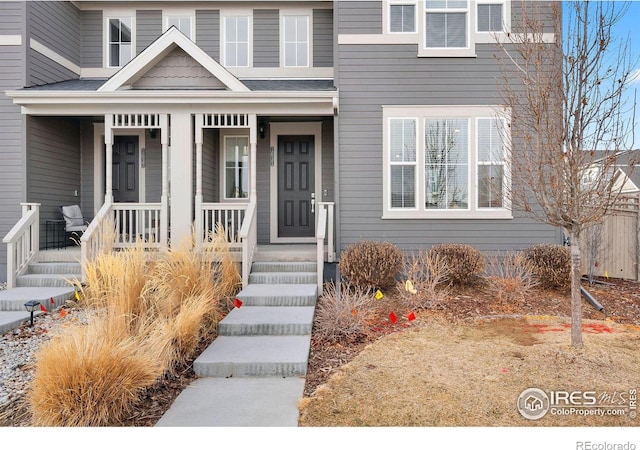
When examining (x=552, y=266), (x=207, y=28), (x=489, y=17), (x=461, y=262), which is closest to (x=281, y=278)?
(x=461, y=262)

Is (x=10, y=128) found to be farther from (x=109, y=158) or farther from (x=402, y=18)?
(x=402, y=18)

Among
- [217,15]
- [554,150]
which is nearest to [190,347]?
[554,150]

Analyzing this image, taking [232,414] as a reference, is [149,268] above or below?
above

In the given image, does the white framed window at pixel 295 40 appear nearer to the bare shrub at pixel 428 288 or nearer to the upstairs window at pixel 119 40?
the upstairs window at pixel 119 40

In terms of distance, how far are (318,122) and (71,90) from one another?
15.6 feet

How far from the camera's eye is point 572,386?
135 inches

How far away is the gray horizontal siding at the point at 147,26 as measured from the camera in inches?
370

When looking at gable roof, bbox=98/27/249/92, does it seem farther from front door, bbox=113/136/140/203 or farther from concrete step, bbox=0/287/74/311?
concrete step, bbox=0/287/74/311

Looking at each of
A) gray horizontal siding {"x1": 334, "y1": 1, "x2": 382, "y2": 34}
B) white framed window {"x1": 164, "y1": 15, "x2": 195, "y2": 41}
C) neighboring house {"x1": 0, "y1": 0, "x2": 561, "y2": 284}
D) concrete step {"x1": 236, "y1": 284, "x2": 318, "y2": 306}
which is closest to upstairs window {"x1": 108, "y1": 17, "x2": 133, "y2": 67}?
white framed window {"x1": 164, "y1": 15, "x2": 195, "y2": 41}

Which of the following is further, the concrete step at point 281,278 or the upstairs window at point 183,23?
the upstairs window at point 183,23

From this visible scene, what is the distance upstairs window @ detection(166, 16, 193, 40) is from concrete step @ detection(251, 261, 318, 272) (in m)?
5.88

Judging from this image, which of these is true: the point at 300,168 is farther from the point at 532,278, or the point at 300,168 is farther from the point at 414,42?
the point at 532,278

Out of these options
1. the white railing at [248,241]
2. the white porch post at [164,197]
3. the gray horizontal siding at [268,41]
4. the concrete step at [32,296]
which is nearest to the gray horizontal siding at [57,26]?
the white porch post at [164,197]

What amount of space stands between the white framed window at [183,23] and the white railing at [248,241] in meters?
4.95
